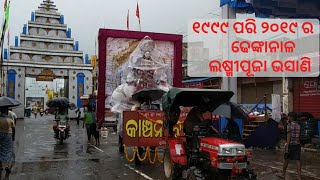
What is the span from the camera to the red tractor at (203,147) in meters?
6.23

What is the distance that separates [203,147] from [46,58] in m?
44.0

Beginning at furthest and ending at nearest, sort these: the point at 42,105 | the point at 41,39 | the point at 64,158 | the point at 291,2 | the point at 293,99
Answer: the point at 42,105
the point at 41,39
the point at 293,99
the point at 64,158
the point at 291,2

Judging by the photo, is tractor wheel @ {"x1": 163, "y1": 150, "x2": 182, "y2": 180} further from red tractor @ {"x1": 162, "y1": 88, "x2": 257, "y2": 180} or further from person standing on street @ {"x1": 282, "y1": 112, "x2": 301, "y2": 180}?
person standing on street @ {"x1": 282, "y1": 112, "x2": 301, "y2": 180}

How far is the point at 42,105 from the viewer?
296 ft

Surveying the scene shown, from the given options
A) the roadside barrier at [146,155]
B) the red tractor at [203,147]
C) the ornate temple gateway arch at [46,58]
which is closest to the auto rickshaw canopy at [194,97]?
the red tractor at [203,147]

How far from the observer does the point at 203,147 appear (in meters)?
6.77

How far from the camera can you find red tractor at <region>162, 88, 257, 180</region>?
6.23m

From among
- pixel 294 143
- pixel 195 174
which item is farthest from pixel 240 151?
pixel 294 143

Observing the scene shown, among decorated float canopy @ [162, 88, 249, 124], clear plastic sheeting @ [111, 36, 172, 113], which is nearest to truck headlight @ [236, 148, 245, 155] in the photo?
decorated float canopy @ [162, 88, 249, 124]

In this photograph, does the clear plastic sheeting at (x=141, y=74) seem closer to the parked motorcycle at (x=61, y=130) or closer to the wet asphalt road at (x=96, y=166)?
the wet asphalt road at (x=96, y=166)

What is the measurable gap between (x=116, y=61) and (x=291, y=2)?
20.7ft

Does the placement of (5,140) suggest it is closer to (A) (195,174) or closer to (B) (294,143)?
(A) (195,174)

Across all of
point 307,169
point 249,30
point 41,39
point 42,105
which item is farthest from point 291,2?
point 42,105

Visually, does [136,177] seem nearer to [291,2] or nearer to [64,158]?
[64,158]
